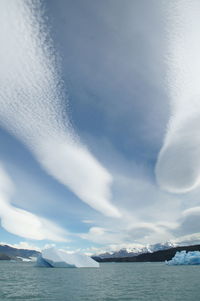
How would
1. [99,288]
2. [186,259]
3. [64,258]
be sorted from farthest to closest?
1. [186,259]
2. [64,258]
3. [99,288]

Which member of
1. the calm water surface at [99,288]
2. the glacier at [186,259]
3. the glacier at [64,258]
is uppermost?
the glacier at [186,259]

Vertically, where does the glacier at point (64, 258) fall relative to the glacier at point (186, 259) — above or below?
below

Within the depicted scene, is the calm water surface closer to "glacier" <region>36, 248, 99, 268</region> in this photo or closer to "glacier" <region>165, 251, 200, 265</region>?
"glacier" <region>36, 248, 99, 268</region>

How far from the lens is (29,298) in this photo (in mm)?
19906

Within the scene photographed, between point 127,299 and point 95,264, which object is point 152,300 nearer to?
point 127,299

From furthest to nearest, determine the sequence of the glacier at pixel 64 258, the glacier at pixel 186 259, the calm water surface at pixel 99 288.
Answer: the glacier at pixel 186 259 → the glacier at pixel 64 258 → the calm water surface at pixel 99 288

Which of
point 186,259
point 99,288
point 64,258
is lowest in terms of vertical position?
point 99,288

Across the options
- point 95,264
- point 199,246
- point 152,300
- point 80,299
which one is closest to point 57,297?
point 80,299

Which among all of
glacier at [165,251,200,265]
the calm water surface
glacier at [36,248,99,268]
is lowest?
the calm water surface

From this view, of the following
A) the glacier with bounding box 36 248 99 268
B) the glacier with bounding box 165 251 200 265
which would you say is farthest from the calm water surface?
the glacier with bounding box 165 251 200 265

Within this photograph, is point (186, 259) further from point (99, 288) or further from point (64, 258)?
point (99, 288)

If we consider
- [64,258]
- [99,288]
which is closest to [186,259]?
[64,258]

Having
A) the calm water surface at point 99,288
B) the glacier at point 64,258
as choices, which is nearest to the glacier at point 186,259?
the glacier at point 64,258

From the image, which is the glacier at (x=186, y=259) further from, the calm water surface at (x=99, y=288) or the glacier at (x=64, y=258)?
the calm water surface at (x=99, y=288)
